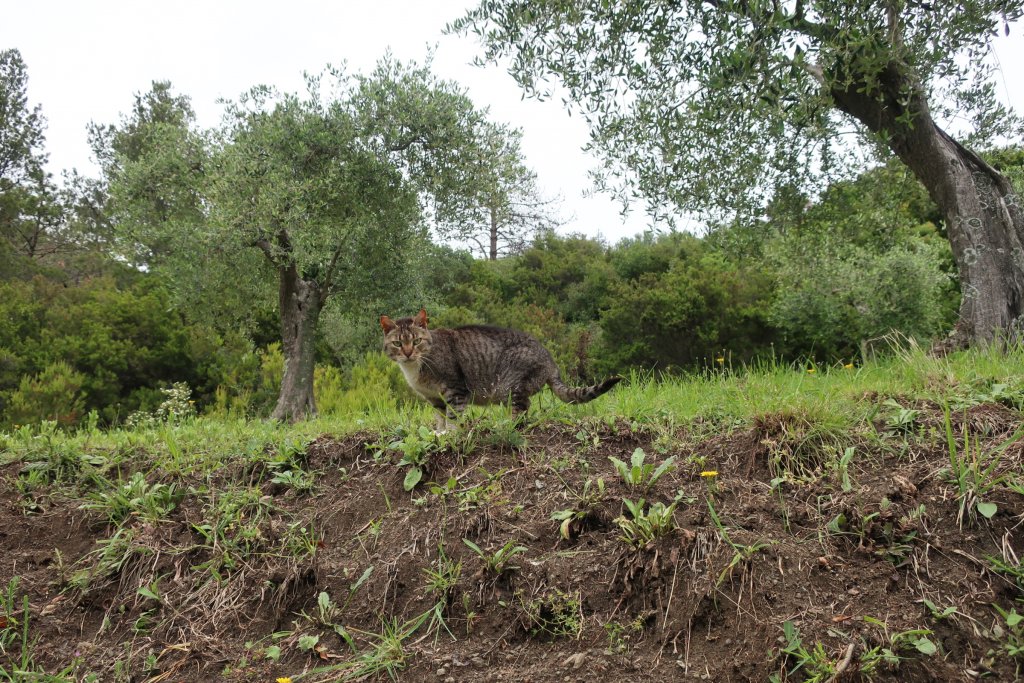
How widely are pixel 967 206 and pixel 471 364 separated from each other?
5.37 metres

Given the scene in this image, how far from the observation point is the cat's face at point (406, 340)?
17.2 feet

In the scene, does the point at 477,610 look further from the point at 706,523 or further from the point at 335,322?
the point at 335,322

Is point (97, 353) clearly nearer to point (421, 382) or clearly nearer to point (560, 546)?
point (421, 382)

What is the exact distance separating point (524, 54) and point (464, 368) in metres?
3.78

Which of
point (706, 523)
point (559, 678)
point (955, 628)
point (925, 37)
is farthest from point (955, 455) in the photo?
point (925, 37)

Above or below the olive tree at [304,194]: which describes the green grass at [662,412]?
below

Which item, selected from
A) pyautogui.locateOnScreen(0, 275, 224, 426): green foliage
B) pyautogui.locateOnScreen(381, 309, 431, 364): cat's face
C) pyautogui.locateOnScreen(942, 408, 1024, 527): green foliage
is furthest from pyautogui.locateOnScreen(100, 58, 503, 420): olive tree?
pyautogui.locateOnScreen(942, 408, 1024, 527): green foliage

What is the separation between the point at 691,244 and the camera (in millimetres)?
20734

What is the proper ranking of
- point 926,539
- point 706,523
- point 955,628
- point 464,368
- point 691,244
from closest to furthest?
point 955,628 → point 926,539 → point 706,523 → point 464,368 → point 691,244

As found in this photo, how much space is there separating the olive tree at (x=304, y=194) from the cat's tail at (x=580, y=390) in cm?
654

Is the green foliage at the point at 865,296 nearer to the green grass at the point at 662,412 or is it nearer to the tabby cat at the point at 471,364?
the green grass at the point at 662,412

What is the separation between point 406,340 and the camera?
208 inches

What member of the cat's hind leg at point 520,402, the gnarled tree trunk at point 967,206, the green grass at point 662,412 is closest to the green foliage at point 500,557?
the green grass at point 662,412

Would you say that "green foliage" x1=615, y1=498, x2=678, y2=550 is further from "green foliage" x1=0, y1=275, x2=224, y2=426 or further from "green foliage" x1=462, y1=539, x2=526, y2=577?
"green foliage" x1=0, y1=275, x2=224, y2=426
